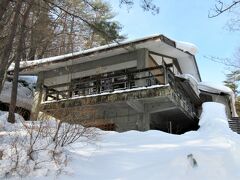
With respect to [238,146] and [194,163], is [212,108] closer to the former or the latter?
[238,146]

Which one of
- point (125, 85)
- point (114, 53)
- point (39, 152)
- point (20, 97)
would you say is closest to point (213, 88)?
point (125, 85)

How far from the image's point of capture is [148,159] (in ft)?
26.3

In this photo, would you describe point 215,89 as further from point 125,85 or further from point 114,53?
point 114,53

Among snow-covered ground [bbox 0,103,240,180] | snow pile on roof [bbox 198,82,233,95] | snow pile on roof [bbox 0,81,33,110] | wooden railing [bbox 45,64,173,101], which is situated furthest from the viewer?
snow pile on roof [bbox 0,81,33,110]

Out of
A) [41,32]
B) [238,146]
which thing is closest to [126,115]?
[41,32]

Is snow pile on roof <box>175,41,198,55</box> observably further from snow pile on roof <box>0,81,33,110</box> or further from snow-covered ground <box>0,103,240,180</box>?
snow pile on roof <box>0,81,33,110</box>

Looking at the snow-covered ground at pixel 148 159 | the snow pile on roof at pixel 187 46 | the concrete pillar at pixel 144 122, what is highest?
the snow pile on roof at pixel 187 46

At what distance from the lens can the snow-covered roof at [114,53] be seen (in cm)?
1542

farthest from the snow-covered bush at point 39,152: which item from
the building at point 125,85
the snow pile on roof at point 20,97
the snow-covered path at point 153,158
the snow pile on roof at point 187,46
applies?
the snow pile on roof at point 20,97

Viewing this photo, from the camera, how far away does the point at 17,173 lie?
6.62 m

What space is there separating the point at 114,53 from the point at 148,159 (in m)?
9.98

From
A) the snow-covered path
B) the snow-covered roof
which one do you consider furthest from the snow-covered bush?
the snow-covered roof

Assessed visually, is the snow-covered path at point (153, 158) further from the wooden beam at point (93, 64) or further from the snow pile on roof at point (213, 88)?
the snow pile on roof at point (213, 88)

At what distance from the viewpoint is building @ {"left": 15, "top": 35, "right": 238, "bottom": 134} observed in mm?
14531
